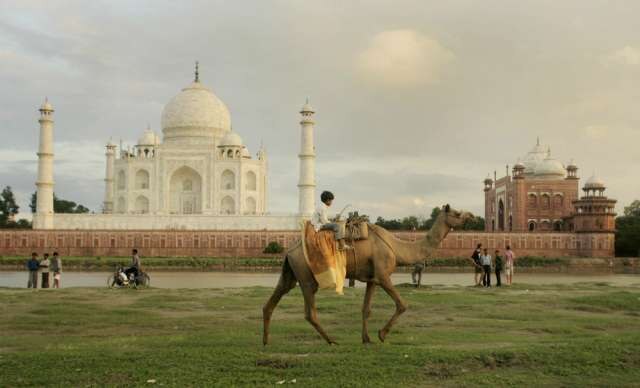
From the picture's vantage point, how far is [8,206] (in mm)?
71875

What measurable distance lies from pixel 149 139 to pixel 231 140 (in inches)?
292

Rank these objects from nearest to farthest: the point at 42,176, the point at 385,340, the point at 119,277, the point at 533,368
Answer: the point at 533,368 → the point at 385,340 → the point at 119,277 → the point at 42,176

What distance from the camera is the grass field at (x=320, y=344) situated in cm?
689

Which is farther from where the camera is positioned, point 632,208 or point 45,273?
point 632,208

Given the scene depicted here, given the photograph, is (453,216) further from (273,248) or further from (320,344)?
(273,248)

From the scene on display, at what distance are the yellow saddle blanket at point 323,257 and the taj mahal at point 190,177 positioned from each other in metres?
46.5

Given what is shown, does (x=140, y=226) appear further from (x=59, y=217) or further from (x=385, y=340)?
(x=385, y=340)

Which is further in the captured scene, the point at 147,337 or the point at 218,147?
the point at 218,147

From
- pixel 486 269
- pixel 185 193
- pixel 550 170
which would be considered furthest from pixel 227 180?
pixel 486 269

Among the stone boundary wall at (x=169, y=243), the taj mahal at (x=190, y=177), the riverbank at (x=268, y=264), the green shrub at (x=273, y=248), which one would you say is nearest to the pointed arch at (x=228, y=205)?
the taj mahal at (x=190, y=177)

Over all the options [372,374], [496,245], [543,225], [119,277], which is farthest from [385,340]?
[543,225]

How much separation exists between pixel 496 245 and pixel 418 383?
161 feet

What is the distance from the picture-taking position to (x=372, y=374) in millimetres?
6918

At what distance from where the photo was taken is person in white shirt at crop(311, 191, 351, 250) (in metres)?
8.59
